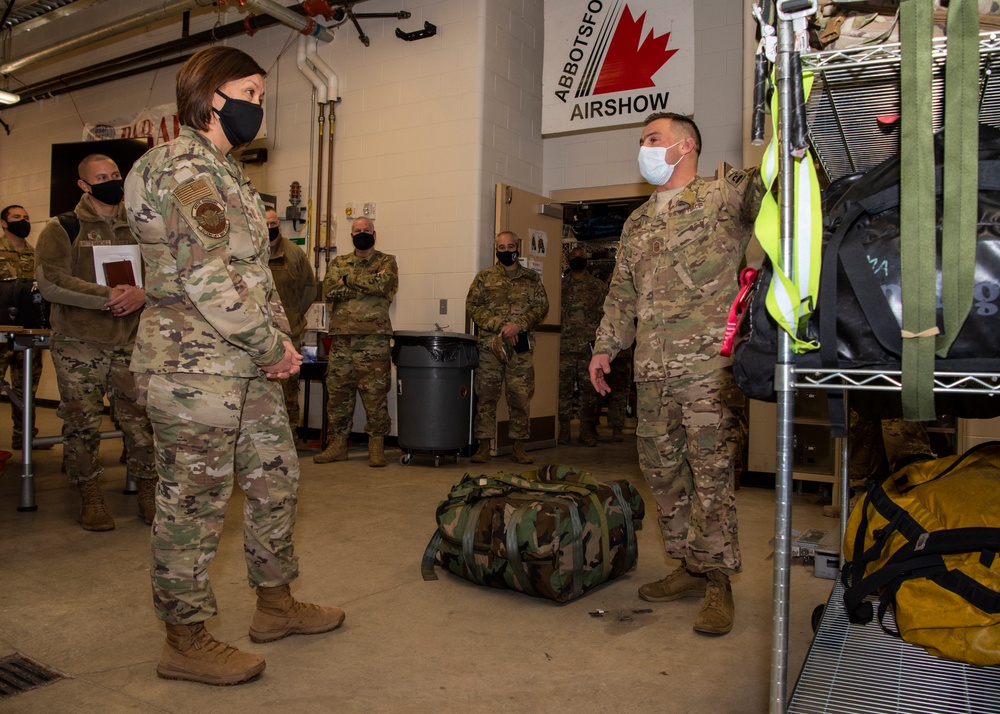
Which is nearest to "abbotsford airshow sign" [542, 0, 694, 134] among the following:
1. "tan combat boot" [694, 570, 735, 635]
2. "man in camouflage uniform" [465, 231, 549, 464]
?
"man in camouflage uniform" [465, 231, 549, 464]

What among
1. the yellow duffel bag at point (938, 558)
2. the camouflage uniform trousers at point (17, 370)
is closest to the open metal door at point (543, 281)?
the camouflage uniform trousers at point (17, 370)

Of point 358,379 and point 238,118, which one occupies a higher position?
point 238,118

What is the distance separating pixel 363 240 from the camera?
5676 millimetres

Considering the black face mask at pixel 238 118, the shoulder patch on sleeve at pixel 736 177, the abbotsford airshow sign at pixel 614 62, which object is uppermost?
the abbotsford airshow sign at pixel 614 62

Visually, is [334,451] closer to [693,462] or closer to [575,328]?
[575,328]

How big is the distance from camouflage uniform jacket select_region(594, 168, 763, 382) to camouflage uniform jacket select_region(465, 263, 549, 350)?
296 cm

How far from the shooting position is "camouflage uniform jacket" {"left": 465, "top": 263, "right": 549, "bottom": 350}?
5.65 m

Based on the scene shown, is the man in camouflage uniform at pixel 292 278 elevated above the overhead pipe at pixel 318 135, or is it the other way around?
the overhead pipe at pixel 318 135

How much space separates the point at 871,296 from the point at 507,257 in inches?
178

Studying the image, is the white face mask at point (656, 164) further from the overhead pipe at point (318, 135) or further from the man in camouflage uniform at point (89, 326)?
the overhead pipe at point (318, 135)

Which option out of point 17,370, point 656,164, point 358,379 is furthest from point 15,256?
point 656,164

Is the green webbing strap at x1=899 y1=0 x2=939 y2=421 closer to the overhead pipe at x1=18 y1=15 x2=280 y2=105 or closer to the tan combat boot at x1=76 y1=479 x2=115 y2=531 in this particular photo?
the tan combat boot at x1=76 y1=479 x2=115 y2=531

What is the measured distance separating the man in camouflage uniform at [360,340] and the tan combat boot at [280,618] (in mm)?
3147

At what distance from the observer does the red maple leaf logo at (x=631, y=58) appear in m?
5.51
